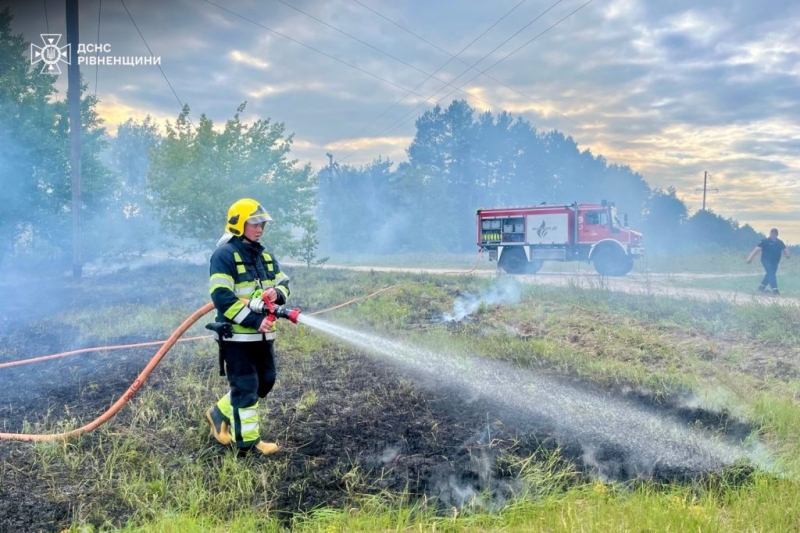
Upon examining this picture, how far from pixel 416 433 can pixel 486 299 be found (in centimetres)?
829

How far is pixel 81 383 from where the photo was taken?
6.05 m

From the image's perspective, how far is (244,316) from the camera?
3865 mm

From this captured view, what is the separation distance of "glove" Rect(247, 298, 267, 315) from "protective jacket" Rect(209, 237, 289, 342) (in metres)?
0.03

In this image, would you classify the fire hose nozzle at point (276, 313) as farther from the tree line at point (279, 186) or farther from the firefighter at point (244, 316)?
the tree line at point (279, 186)

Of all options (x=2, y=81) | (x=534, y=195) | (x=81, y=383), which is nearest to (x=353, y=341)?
(x=81, y=383)

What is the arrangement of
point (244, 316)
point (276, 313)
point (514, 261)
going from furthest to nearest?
point (514, 261), point (276, 313), point (244, 316)

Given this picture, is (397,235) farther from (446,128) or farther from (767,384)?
(767,384)

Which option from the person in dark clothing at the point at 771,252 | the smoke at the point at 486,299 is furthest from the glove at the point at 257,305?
the person in dark clothing at the point at 771,252

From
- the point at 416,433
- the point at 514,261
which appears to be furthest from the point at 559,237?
the point at 416,433

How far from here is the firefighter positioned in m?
3.91

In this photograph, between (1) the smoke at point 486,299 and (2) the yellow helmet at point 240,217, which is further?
(1) the smoke at point 486,299

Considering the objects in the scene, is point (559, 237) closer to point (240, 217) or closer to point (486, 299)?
point (486, 299)

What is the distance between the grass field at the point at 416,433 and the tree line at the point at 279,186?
32.9 ft

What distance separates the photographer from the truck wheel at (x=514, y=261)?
65.1ft
